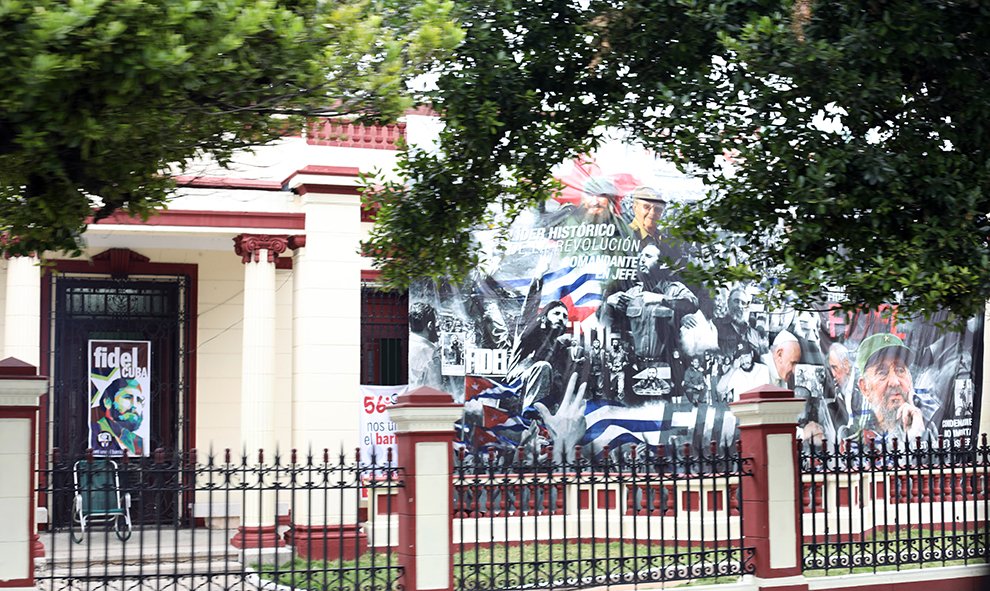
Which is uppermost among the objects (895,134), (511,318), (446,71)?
(446,71)

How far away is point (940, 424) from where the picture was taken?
18.6 metres

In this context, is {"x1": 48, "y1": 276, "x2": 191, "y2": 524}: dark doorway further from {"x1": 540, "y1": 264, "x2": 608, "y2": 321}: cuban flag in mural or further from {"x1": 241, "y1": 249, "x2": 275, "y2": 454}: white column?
{"x1": 540, "y1": 264, "x2": 608, "y2": 321}: cuban flag in mural

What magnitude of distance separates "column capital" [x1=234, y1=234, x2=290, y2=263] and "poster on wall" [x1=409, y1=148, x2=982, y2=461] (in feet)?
6.80

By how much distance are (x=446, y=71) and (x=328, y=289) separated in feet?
17.3

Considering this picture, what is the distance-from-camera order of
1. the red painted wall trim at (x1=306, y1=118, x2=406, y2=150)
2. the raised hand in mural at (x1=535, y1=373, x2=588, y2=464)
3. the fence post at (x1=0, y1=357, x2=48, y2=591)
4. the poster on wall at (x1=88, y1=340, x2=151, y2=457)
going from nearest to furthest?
the fence post at (x1=0, y1=357, x2=48, y2=591)
the poster on wall at (x1=88, y1=340, x2=151, y2=457)
the red painted wall trim at (x1=306, y1=118, x2=406, y2=150)
the raised hand in mural at (x1=535, y1=373, x2=588, y2=464)

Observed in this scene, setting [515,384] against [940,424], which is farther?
[940,424]

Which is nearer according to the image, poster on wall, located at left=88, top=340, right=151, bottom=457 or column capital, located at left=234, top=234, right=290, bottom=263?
column capital, located at left=234, top=234, right=290, bottom=263

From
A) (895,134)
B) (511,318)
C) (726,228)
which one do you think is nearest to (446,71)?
(726,228)

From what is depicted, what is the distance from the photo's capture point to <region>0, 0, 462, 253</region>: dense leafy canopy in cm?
597

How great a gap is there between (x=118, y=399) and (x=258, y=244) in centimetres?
301

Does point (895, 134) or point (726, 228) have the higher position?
point (895, 134)

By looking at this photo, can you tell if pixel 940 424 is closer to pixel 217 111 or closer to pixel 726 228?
pixel 726 228

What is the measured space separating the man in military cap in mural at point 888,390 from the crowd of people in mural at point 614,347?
0.03 meters

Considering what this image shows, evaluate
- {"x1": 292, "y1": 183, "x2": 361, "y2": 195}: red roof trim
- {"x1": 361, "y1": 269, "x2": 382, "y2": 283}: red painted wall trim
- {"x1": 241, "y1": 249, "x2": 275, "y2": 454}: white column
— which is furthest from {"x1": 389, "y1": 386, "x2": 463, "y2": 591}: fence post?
{"x1": 361, "y1": 269, "x2": 382, "y2": 283}: red painted wall trim
